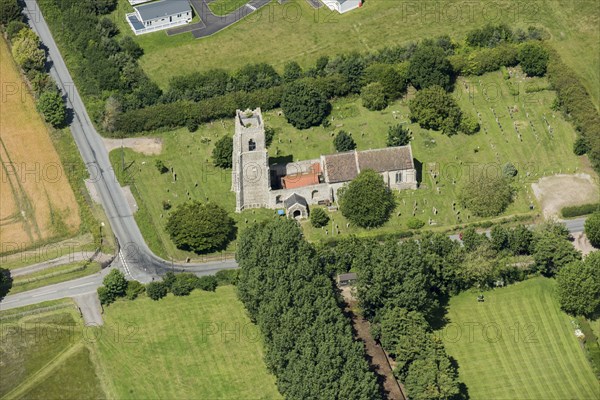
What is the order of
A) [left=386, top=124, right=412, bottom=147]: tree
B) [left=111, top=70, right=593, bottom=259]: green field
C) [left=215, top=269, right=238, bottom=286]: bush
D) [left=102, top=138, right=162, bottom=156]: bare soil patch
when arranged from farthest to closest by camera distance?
[left=102, top=138, right=162, bottom=156]: bare soil patch → [left=386, top=124, right=412, bottom=147]: tree → [left=111, top=70, right=593, bottom=259]: green field → [left=215, top=269, right=238, bottom=286]: bush

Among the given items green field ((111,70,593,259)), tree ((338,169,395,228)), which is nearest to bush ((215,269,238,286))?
green field ((111,70,593,259))

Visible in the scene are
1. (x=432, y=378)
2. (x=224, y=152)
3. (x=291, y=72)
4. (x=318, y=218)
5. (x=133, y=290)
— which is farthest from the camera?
(x=291, y=72)

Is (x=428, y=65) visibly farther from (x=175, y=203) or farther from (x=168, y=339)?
(x=168, y=339)

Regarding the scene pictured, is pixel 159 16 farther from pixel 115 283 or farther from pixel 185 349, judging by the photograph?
pixel 185 349

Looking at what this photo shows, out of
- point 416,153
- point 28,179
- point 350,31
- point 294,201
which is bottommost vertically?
point 416,153

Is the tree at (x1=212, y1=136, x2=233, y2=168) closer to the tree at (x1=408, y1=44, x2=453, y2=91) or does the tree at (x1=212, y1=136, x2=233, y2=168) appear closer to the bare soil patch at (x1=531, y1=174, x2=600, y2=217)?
the tree at (x1=408, y1=44, x2=453, y2=91)

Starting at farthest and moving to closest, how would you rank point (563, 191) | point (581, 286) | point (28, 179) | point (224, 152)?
point (28, 179), point (224, 152), point (563, 191), point (581, 286)

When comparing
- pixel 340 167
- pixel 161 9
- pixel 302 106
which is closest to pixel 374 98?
pixel 302 106

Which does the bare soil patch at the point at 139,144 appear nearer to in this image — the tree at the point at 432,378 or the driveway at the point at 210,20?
the driveway at the point at 210,20
